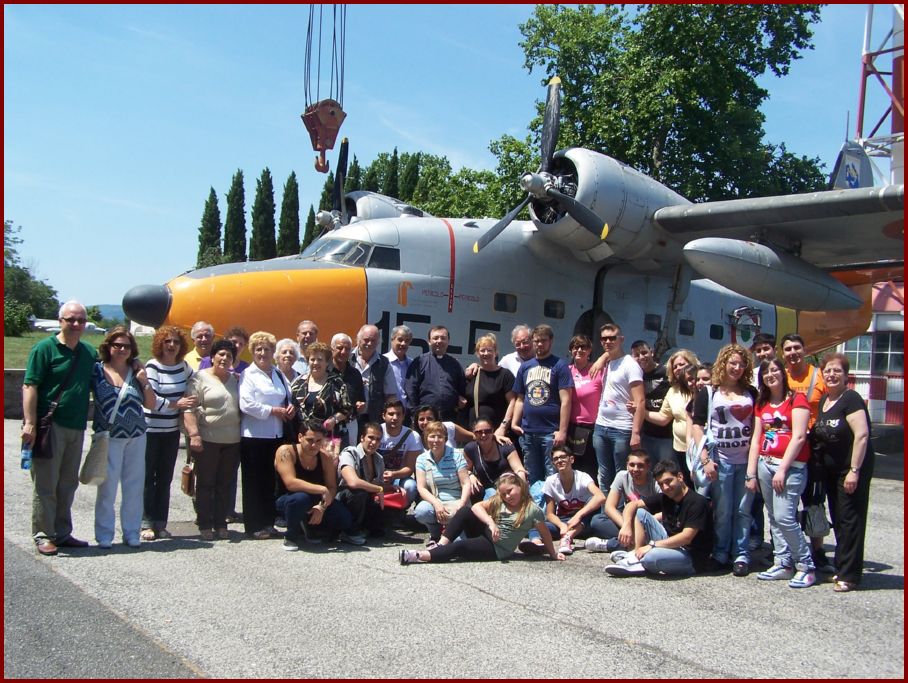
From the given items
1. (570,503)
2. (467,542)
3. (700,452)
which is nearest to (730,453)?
(700,452)

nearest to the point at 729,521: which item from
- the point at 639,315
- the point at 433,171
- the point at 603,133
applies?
the point at 639,315

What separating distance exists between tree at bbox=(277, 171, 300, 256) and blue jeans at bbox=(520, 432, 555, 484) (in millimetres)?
51791

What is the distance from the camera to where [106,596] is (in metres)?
4.87

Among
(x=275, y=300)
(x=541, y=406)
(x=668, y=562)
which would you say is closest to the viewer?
(x=668, y=562)

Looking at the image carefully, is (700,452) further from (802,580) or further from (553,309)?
(553,309)

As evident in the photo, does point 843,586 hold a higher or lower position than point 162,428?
lower

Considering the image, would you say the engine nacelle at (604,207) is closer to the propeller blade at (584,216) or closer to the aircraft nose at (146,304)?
the propeller blade at (584,216)

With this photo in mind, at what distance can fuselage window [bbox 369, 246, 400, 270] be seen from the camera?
1106cm

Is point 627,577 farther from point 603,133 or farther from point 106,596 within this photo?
point 603,133

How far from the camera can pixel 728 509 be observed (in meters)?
6.13

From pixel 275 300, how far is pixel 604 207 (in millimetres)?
5028

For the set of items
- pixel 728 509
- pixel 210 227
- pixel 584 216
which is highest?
pixel 210 227

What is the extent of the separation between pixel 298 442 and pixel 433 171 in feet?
165

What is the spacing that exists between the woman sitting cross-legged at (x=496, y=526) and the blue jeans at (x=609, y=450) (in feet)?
3.87
